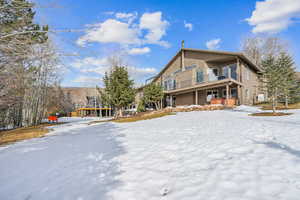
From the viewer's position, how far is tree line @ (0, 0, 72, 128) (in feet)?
14.4

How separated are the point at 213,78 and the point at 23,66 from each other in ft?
51.5

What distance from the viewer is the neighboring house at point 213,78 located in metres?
15.0

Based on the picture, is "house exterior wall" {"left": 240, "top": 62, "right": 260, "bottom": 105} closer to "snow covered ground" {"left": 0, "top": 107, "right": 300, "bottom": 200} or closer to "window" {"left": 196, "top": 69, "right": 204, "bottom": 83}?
"window" {"left": 196, "top": 69, "right": 204, "bottom": 83}

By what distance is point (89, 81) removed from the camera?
116 ft

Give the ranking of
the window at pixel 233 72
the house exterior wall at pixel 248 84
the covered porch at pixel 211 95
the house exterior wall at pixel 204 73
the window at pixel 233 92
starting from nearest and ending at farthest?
1. the covered porch at pixel 211 95
2. the window at pixel 233 72
3. the house exterior wall at pixel 204 73
4. the house exterior wall at pixel 248 84
5. the window at pixel 233 92

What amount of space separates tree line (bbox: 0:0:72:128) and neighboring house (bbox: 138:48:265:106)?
13.5m

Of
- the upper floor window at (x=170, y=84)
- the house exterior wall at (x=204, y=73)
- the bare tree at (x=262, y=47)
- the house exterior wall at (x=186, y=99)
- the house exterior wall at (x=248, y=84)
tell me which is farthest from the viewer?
the bare tree at (x=262, y=47)

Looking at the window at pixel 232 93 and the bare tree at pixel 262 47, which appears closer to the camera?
the window at pixel 232 93

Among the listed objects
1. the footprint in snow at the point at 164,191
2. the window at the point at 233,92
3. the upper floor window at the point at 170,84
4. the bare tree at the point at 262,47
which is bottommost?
the footprint in snow at the point at 164,191

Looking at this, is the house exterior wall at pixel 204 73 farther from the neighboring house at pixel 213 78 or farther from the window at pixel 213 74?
the window at pixel 213 74

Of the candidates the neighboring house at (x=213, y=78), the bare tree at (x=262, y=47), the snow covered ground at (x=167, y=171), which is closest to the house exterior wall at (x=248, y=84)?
the neighboring house at (x=213, y=78)

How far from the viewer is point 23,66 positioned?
19.6 ft

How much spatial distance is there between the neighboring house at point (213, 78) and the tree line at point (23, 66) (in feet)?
44.4

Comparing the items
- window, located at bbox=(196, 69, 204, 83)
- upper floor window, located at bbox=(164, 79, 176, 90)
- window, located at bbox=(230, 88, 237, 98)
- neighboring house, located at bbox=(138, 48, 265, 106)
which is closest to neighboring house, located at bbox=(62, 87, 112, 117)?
upper floor window, located at bbox=(164, 79, 176, 90)
